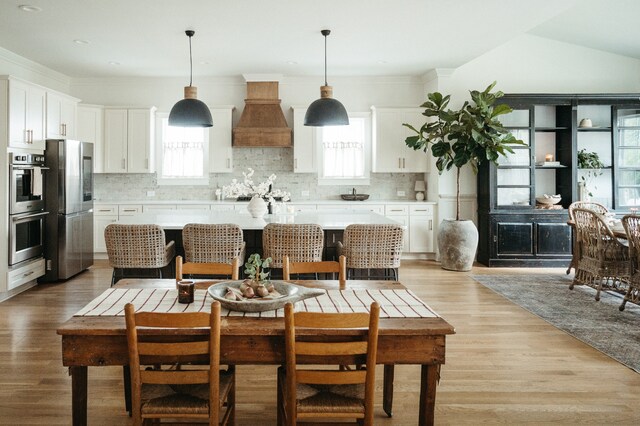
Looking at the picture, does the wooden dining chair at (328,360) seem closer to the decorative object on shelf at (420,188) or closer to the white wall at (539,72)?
the white wall at (539,72)

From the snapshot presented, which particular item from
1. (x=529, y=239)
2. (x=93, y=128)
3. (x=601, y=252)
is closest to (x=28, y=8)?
(x=93, y=128)

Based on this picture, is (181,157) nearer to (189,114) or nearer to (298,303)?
(189,114)

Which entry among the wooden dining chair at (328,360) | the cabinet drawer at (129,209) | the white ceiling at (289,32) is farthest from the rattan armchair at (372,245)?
the cabinet drawer at (129,209)

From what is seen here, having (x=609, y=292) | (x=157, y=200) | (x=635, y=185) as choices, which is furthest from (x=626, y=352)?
(x=157, y=200)

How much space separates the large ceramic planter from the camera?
268 inches

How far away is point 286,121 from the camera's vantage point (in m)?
7.98

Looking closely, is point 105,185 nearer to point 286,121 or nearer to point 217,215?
point 286,121

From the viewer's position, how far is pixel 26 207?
557 cm

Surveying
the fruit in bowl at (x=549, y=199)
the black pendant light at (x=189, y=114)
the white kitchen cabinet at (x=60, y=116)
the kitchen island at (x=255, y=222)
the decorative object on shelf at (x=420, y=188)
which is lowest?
the kitchen island at (x=255, y=222)

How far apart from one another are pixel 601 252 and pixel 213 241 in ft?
12.9

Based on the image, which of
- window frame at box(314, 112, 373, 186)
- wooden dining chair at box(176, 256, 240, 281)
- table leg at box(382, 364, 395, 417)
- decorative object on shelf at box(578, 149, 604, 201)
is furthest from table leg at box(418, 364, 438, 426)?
decorative object on shelf at box(578, 149, 604, 201)

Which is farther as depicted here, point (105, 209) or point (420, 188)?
point (420, 188)

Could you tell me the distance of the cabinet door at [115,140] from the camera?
25.3 feet

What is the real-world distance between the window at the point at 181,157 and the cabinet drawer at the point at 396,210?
290cm
